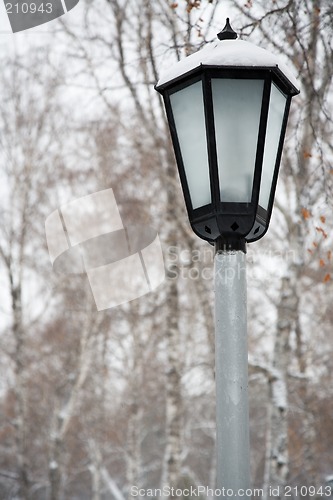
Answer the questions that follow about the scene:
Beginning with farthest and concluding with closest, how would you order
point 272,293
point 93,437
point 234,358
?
1. point 93,437
2. point 272,293
3. point 234,358

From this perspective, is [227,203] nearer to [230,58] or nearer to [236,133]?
[236,133]

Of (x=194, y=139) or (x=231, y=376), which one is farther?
(x=194, y=139)

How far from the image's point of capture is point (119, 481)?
2775 centimetres

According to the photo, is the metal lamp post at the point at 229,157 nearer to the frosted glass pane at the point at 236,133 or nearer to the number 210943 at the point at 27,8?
the frosted glass pane at the point at 236,133

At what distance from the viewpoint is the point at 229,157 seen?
6.42 feet

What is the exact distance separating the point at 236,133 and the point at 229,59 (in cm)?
23

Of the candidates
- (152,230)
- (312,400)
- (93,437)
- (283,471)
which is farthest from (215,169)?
(93,437)

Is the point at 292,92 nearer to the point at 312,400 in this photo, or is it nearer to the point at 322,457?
the point at 312,400

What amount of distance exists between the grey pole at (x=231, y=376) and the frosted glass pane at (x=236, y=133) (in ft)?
0.68

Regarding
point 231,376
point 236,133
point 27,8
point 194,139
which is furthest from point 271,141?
point 27,8

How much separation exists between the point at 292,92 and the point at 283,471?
6183mm

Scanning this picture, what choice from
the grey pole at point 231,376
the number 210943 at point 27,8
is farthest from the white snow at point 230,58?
the number 210943 at point 27,8

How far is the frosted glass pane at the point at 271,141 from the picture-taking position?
2.02 meters

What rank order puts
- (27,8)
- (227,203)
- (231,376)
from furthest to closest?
(27,8), (227,203), (231,376)
